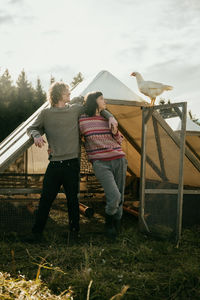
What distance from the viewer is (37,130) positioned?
3990mm

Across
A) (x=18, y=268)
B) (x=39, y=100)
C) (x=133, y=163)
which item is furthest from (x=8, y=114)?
(x=18, y=268)

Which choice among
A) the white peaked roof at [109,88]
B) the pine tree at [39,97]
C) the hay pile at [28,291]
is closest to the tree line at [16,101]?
the pine tree at [39,97]

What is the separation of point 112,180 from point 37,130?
1079 mm

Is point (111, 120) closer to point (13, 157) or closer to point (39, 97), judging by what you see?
point (13, 157)

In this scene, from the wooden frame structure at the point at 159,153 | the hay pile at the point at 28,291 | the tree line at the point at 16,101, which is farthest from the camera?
the tree line at the point at 16,101

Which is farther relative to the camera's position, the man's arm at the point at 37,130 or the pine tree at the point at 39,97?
the pine tree at the point at 39,97

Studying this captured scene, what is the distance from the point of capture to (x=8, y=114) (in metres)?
19.0

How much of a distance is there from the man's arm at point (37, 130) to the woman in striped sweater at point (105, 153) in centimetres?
48

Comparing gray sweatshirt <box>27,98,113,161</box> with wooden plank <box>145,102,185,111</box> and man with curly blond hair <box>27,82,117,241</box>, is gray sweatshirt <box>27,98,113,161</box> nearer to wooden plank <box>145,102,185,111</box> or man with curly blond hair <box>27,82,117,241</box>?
man with curly blond hair <box>27,82,117,241</box>

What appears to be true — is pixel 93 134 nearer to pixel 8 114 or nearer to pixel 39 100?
pixel 8 114

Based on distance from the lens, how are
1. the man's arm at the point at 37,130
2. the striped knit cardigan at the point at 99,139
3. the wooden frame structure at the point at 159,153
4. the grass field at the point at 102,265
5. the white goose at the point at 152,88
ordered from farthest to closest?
the white goose at the point at 152,88, the wooden frame structure at the point at 159,153, the striped knit cardigan at the point at 99,139, the man's arm at the point at 37,130, the grass field at the point at 102,265

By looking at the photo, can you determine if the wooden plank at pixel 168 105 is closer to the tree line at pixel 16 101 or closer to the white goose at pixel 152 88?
the white goose at pixel 152 88

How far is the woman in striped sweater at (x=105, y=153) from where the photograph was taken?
151 inches

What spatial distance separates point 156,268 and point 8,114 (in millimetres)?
17198
